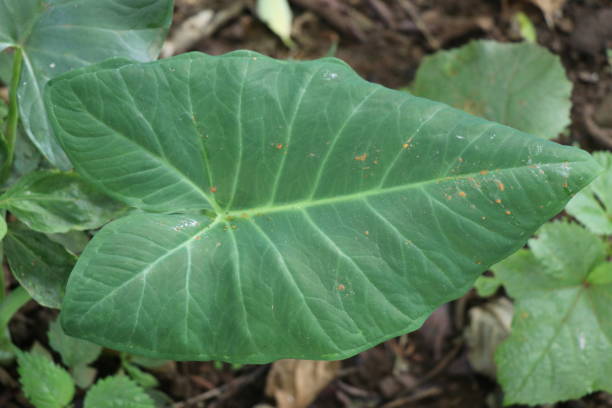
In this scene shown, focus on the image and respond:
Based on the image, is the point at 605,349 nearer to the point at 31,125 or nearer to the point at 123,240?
the point at 123,240

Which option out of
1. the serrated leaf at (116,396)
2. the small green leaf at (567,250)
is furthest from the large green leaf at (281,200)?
the small green leaf at (567,250)

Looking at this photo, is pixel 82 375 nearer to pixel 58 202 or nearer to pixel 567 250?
pixel 58 202

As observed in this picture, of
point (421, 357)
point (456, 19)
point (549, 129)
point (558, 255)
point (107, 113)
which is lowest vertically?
point (421, 357)

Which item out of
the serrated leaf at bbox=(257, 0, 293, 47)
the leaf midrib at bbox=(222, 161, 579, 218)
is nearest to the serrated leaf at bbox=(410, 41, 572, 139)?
the serrated leaf at bbox=(257, 0, 293, 47)

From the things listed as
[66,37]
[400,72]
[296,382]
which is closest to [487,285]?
[296,382]

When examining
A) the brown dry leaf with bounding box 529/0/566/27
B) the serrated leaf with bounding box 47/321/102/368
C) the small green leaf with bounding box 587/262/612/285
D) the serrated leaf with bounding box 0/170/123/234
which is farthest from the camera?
the brown dry leaf with bounding box 529/0/566/27

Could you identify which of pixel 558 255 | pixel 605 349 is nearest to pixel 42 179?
pixel 558 255

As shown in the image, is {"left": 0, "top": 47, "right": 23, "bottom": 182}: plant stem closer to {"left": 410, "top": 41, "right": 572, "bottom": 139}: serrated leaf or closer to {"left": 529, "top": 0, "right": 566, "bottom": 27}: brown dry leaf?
{"left": 410, "top": 41, "right": 572, "bottom": 139}: serrated leaf
